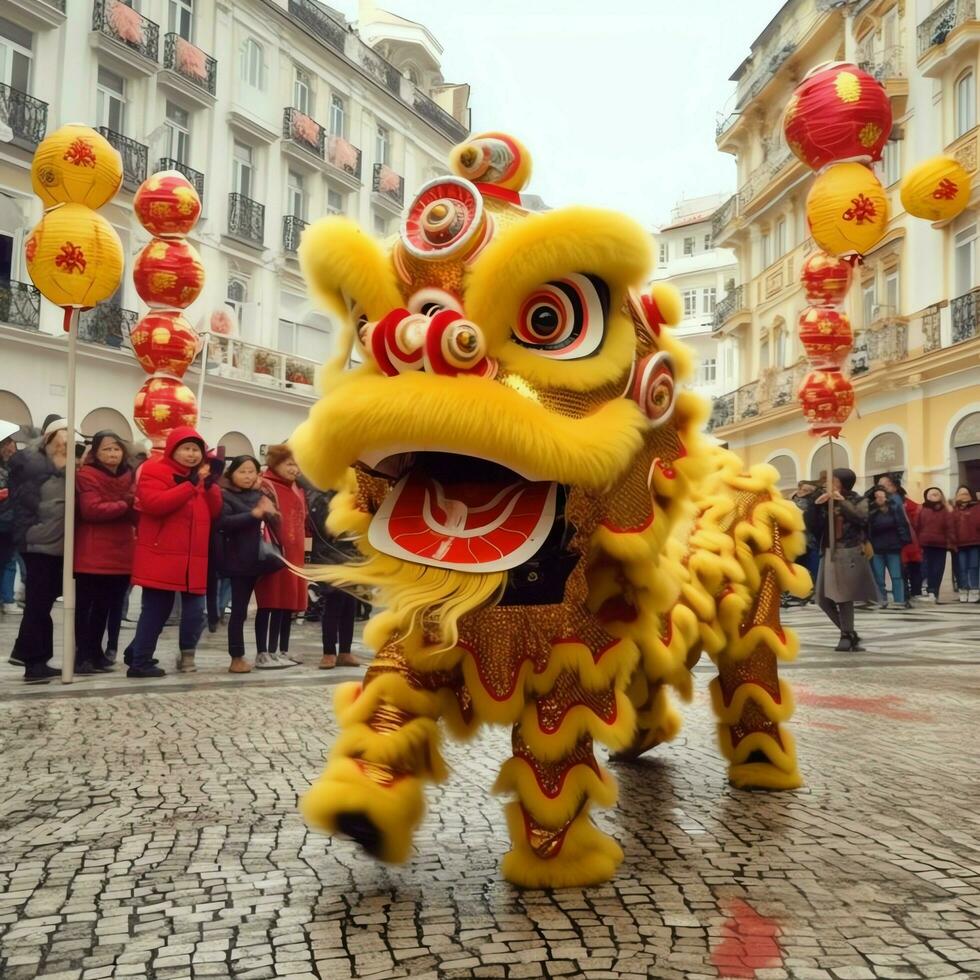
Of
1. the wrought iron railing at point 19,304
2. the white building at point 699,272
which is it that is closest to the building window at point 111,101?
the wrought iron railing at point 19,304

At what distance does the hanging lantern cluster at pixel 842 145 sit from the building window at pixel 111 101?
1568cm

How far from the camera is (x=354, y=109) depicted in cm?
2830

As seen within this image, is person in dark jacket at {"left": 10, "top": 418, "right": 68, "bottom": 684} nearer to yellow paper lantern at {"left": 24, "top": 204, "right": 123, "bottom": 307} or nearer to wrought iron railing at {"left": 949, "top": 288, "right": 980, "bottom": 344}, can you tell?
yellow paper lantern at {"left": 24, "top": 204, "right": 123, "bottom": 307}

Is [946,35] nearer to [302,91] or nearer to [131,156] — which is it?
[302,91]

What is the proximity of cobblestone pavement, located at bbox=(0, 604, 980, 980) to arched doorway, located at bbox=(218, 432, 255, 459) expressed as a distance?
1910cm

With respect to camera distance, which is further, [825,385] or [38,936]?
[825,385]

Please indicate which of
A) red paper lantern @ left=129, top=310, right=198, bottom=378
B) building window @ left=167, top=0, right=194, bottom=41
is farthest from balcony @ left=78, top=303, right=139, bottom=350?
red paper lantern @ left=129, top=310, right=198, bottom=378

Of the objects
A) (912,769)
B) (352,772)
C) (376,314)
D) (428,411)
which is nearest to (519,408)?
(428,411)

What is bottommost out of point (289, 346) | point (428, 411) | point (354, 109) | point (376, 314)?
point (428, 411)

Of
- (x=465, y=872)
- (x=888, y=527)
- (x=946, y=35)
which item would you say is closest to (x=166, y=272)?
(x=888, y=527)

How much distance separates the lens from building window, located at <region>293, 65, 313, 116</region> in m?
26.3

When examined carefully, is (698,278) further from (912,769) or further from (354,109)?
(912,769)

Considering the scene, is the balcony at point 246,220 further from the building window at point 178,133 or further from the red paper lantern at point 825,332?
the red paper lantern at point 825,332

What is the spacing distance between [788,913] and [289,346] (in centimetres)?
2449
